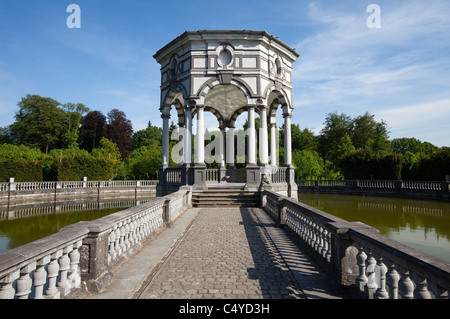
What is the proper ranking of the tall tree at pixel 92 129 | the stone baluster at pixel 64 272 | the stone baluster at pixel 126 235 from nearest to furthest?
the stone baluster at pixel 64 272, the stone baluster at pixel 126 235, the tall tree at pixel 92 129

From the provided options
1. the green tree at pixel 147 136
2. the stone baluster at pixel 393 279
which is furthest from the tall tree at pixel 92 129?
the stone baluster at pixel 393 279

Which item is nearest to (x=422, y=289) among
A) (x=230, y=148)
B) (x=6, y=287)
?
(x=6, y=287)

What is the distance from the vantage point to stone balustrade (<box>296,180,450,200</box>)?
23.7 meters

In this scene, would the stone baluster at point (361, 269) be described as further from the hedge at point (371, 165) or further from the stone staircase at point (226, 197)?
the hedge at point (371, 165)

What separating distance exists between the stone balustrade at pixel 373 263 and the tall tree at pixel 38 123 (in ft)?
198

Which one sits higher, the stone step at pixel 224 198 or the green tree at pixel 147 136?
the green tree at pixel 147 136

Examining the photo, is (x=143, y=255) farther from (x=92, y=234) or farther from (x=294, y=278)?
(x=294, y=278)

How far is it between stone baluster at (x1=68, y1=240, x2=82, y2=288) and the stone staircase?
985cm

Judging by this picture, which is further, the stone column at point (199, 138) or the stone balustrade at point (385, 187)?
the stone balustrade at point (385, 187)

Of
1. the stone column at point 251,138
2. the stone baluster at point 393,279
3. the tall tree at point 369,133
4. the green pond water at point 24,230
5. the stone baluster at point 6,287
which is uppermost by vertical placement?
the tall tree at point 369,133

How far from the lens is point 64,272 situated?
350cm

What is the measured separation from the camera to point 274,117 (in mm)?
20156

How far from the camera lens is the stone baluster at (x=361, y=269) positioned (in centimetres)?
361
